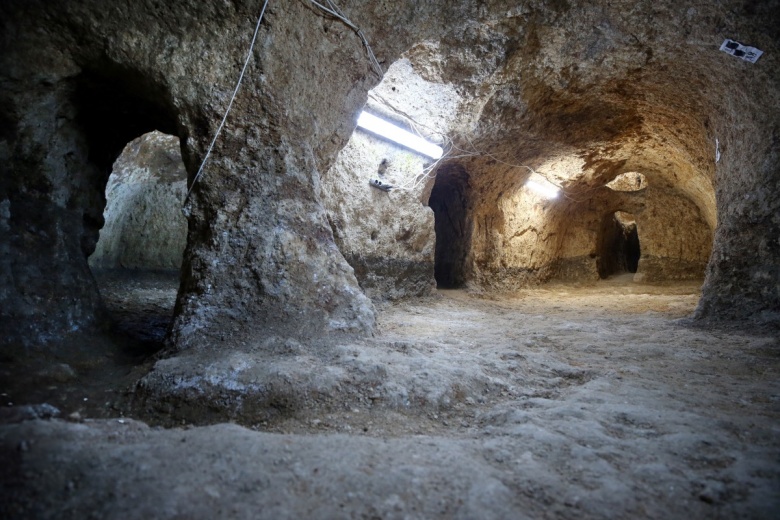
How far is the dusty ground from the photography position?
113 centimetres

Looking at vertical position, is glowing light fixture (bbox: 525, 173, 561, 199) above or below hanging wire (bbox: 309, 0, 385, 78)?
below

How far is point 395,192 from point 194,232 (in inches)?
130

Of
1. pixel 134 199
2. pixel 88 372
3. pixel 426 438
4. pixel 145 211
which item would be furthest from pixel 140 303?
pixel 134 199

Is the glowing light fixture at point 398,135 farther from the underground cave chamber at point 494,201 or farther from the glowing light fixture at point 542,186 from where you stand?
the glowing light fixture at point 542,186

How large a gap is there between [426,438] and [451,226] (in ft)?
21.7

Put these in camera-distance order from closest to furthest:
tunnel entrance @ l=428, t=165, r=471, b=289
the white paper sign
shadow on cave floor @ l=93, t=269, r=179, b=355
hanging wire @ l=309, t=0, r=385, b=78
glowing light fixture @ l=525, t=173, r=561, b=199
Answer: shadow on cave floor @ l=93, t=269, r=179, b=355 → hanging wire @ l=309, t=0, r=385, b=78 → the white paper sign → tunnel entrance @ l=428, t=165, r=471, b=289 → glowing light fixture @ l=525, t=173, r=561, b=199

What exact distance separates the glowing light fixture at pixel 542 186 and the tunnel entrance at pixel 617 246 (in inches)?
136

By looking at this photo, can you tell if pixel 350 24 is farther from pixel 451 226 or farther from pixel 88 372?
pixel 451 226

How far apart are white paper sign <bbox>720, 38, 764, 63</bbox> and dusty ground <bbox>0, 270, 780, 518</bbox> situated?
2655 mm

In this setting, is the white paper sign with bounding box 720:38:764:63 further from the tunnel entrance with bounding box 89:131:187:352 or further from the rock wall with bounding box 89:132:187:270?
the rock wall with bounding box 89:132:187:270

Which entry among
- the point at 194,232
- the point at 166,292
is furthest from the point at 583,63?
the point at 166,292

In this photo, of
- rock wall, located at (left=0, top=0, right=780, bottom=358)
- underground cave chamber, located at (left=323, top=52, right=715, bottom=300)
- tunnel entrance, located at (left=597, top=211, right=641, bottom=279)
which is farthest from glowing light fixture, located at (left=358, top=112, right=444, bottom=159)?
tunnel entrance, located at (left=597, top=211, right=641, bottom=279)

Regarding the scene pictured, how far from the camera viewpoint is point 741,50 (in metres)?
3.77

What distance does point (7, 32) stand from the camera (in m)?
2.31
